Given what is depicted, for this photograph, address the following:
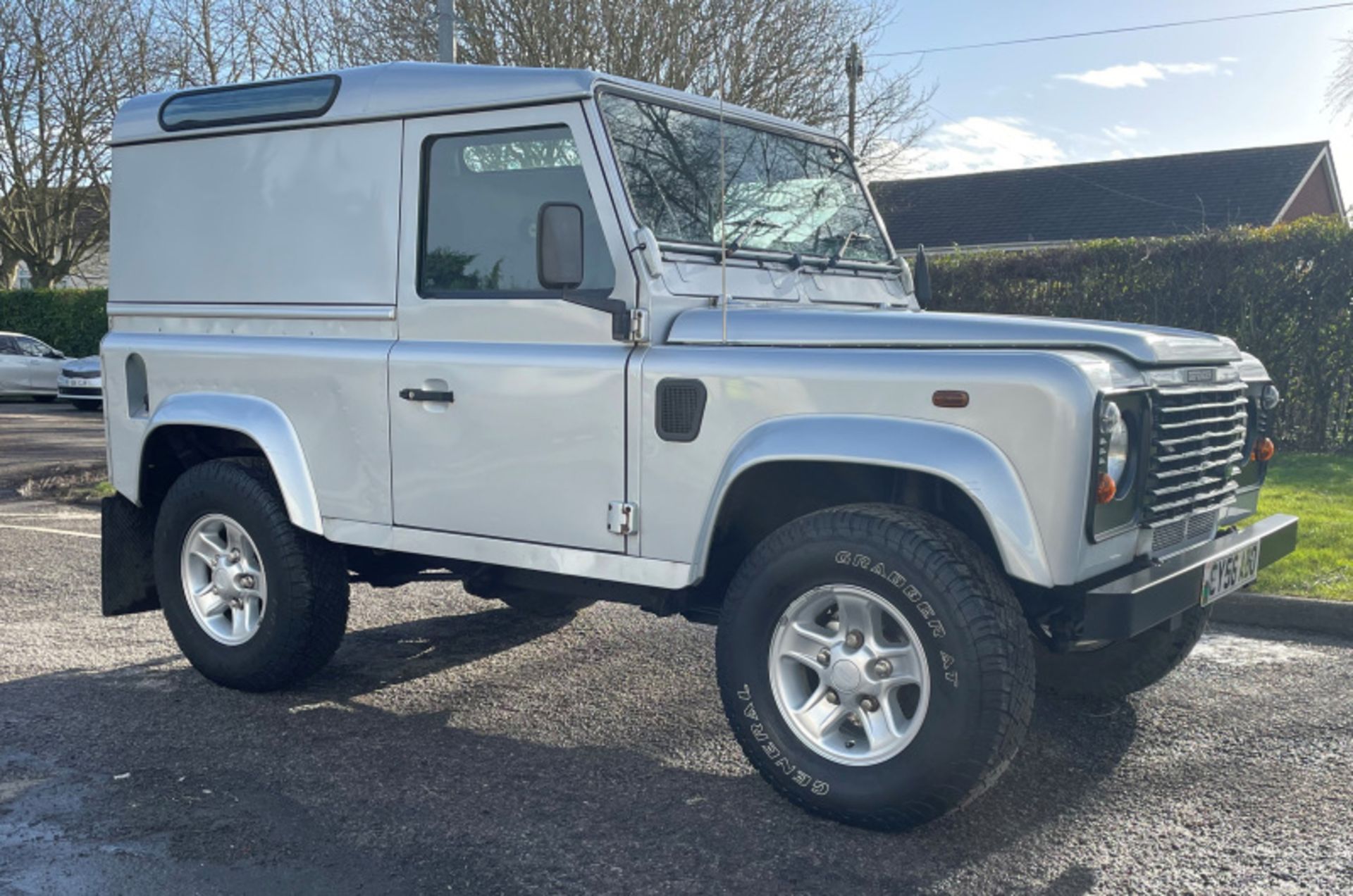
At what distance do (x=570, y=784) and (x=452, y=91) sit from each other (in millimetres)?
2462

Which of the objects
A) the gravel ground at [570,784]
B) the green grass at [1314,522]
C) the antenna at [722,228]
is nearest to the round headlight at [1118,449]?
the gravel ground at [570,784]

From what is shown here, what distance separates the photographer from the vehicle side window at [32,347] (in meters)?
23.5

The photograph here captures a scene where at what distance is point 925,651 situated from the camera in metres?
3.47

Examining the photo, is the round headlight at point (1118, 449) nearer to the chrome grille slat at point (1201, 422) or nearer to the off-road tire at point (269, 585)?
the chrome grille slat at point (1201, 422)

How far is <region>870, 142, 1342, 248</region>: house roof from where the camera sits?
2702 cm

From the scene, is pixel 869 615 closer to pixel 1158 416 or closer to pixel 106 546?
pixel 1158 416

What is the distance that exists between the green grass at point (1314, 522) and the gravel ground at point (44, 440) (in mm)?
10275

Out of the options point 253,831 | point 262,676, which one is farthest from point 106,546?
point 253,831

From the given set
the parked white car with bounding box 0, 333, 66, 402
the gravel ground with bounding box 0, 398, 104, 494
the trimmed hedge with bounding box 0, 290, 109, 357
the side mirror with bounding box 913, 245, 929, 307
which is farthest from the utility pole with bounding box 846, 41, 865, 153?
the trimmed hedge with bounding box 0, 290, 109, 357

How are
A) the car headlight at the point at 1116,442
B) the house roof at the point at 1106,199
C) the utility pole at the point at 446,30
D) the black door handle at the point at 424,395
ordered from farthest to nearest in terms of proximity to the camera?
the house roof at the point at 1106,199 → the utility pole at the point at 446,30 → the black door handle at the point at 424,395 → the car headlight at the point at 1116,442

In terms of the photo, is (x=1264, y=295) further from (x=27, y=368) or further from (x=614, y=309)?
(x=27, y=368)

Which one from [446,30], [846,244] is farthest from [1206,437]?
[446,30]

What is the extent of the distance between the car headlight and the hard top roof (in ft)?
6.65

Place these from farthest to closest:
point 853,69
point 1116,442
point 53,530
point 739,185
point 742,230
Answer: point 853,69
point 53,530
point 739,185
point 742,230
point 1116,442
